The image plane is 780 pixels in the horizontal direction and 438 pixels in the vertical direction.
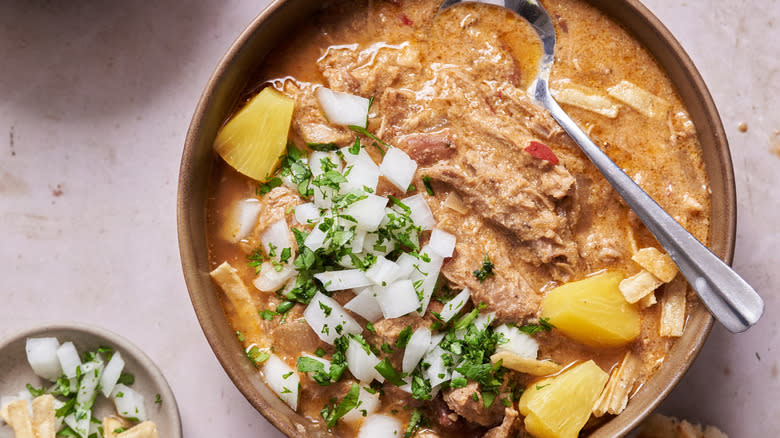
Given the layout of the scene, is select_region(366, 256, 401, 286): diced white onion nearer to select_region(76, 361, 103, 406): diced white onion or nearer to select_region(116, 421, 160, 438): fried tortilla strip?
select_region(116, 421, 160, 438): fried tortilla strip

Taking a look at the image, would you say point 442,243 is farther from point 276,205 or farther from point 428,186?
point 276,205

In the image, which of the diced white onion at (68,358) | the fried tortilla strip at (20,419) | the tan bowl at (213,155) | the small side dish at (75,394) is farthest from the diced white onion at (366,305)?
the fried tortilla strip at (20,419)

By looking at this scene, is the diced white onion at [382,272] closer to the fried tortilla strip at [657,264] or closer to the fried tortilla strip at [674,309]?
the fried tortilla strip at [657,264]

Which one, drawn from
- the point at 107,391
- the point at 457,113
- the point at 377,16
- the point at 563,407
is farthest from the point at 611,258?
the point at 107,391

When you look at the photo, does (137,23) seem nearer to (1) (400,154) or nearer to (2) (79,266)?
(2) (79,266)

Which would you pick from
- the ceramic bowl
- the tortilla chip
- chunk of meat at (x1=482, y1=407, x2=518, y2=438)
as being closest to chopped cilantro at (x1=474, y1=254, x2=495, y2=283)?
the tortilla chip

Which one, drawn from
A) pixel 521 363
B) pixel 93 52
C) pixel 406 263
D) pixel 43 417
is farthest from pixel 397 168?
pixel 43 417
